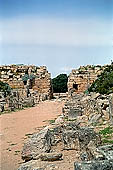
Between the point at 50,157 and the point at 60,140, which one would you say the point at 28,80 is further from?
the point at 50,157

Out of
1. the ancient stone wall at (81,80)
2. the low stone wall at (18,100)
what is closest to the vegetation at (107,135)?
the low stone wall at (18,100)

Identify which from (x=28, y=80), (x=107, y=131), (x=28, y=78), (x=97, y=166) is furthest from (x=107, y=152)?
(x=28, y=78)

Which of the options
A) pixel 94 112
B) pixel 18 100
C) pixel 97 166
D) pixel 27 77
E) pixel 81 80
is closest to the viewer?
pixel 97 166

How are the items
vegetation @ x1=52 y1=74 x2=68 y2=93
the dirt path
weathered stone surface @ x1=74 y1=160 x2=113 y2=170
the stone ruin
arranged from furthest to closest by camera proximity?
1. vegetation @ x1=52 y1=74 x2=68 y2=93
2. the stone ruin
3. the dirt path
4. weathered stone surface @ x1=74 y1=160 x2=113 y2=170

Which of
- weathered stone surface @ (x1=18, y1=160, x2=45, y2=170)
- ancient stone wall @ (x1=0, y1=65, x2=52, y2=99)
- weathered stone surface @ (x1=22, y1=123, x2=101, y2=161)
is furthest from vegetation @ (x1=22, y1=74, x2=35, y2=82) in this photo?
weathered stone surface @ (x1=18, y1=160, x2=45, y2=170)

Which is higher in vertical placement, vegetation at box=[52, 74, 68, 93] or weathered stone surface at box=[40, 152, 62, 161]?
vegetation at box=[52, 74, 68, 93]

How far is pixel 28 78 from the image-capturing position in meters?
31.6

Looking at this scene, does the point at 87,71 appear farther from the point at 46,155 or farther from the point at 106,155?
the point at 106,155

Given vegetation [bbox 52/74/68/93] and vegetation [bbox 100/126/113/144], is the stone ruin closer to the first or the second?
vegetation [bbox 52/74/68/93]

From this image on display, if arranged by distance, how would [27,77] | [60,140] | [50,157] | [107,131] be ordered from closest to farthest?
[50,157], [107,131], [60,140], [27,77]

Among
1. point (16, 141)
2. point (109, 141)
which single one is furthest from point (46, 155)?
point (16, 141)

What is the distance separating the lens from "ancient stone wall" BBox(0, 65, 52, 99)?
30.8m

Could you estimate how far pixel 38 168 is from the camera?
625 centimetres

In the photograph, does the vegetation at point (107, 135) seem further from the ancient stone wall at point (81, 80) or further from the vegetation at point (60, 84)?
the vegetation at point (60, 84)
